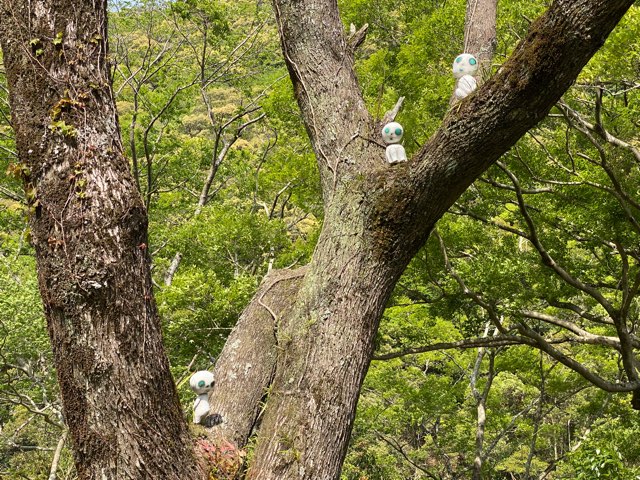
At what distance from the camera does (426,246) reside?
6305 millimetres

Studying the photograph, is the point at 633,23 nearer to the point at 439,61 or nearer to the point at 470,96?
the point at 439,61

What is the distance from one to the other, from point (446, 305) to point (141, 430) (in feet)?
17.2

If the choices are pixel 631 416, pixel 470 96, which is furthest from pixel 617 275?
pixel 470 96

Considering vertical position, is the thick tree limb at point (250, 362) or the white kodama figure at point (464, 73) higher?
the white kodama figure at point (464, 73)

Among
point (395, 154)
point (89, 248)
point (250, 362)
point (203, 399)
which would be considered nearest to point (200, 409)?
point (203, 399)

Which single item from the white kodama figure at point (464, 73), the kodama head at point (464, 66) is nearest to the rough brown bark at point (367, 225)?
the white kodama figure at point (464, 73)

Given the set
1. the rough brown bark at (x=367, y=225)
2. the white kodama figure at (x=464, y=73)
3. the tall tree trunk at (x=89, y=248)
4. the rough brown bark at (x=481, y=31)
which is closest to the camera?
the tall tree trunk at (x=89, y=248)

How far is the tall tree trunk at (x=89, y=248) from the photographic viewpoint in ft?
5.72

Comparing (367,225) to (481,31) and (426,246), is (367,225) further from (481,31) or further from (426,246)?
(426,246)

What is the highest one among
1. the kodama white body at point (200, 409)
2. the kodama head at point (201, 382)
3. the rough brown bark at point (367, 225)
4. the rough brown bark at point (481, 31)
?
the rough brown bark at point (481, 31)

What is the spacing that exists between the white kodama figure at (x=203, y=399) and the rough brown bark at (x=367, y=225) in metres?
0.35

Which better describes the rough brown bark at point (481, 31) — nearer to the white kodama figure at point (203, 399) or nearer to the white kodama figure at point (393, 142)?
the white kodama figure at point (393, 142)

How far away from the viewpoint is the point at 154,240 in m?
11.6

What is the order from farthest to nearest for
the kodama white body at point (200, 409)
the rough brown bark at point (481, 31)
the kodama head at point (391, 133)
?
the rough brown bark at point (481, 31)
the kodama head at point (391, 133)
the kodama white body at point (200, 409)
